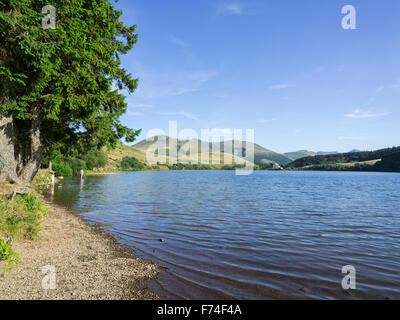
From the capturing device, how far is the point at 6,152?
12.6 m

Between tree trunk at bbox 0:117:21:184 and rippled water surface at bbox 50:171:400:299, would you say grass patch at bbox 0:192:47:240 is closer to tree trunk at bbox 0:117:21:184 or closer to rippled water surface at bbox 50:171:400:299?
tree trunk at bbox 0:117:21:184

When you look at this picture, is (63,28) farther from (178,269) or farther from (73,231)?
(178,269)

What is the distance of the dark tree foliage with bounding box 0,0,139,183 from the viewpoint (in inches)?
406

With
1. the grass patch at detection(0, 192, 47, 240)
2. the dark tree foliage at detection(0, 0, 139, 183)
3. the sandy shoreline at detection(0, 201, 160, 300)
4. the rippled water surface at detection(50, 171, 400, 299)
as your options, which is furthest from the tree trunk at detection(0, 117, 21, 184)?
the rippled water surface at detection(50, 171, 400, 299)

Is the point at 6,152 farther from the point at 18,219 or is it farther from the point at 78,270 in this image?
the point at 78,270

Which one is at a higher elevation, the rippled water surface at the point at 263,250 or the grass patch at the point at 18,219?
the grass patch at the point at 18,219

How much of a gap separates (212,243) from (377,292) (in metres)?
6.77

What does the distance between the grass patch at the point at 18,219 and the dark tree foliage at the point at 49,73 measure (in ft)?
8.98

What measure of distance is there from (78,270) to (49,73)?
9118mm

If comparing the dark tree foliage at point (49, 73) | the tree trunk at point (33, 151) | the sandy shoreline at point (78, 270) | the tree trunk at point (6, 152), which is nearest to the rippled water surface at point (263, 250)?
the sandy shoreline at point (78, 270)

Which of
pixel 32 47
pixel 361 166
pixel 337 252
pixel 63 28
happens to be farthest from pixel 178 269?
pixel 361 166

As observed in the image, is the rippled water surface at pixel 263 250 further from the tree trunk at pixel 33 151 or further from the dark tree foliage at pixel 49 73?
the dark tree foliage at pixel 49 73

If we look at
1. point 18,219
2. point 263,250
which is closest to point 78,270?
point 18,219

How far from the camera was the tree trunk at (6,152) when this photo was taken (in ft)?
40.4
